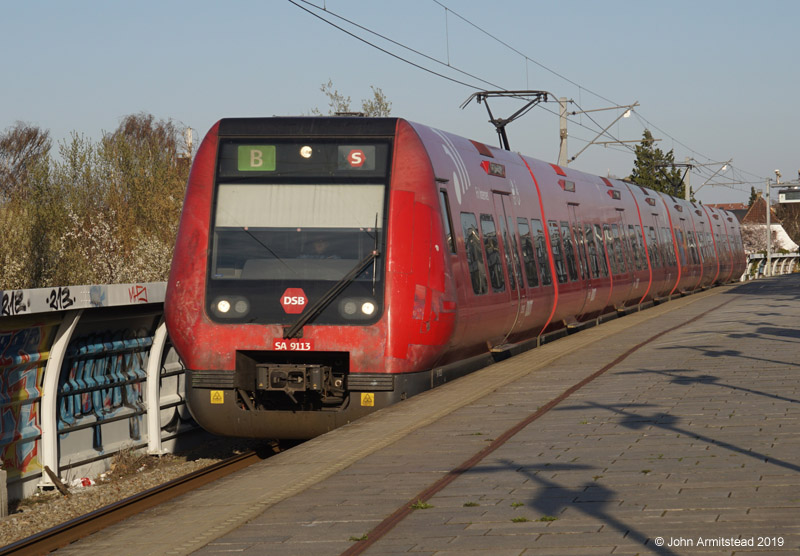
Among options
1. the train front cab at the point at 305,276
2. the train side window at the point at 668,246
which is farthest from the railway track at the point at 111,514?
→ the train side window at the point at 668,246

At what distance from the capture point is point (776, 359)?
13.2 metres

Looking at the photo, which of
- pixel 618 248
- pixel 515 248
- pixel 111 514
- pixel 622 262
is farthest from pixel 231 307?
pixel 622 262

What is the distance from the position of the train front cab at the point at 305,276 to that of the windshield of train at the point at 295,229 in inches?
0.5

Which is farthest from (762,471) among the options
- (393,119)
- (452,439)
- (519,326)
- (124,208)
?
(124,208)

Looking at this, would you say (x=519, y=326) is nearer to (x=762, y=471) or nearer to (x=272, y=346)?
(x=272, y=346)

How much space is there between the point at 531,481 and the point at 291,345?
13.1ft

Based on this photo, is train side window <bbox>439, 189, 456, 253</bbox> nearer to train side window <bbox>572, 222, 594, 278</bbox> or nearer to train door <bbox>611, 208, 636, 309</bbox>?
train side window <bbox>572, 222, 594, 278</bbox>

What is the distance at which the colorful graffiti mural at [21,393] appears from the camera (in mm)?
10406

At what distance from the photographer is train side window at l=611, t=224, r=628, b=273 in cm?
2303

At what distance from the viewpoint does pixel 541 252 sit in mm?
16469

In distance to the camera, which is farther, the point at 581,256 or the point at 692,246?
the point at 692,246

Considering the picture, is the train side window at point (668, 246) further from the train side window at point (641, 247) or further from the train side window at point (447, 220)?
the train side window at point (447, 220)

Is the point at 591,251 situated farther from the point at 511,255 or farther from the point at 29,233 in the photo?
the point at 29,233

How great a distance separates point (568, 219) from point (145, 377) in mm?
8629
